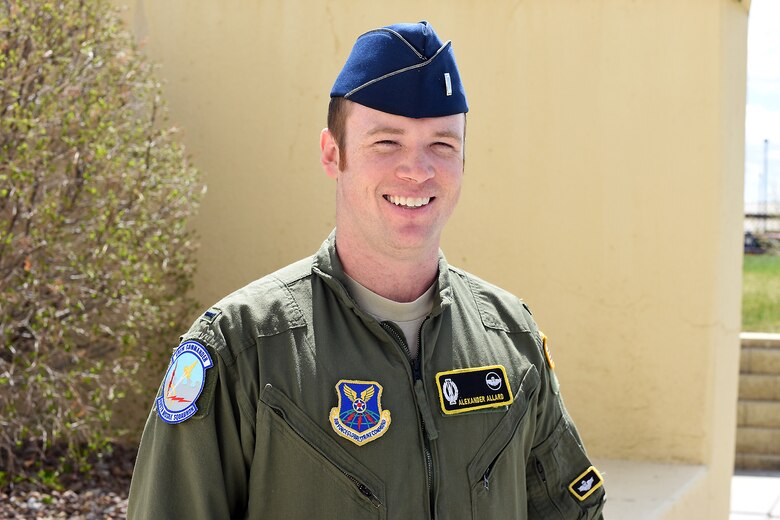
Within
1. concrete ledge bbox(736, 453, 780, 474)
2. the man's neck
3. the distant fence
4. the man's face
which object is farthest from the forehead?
the distant fence

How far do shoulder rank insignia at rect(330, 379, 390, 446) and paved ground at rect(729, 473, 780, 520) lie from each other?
470 cm

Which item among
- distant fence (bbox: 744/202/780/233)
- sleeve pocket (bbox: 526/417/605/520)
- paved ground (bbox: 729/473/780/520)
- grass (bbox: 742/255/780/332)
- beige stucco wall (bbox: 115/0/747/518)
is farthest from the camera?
distant fence (bbox: 744/202/780/233)

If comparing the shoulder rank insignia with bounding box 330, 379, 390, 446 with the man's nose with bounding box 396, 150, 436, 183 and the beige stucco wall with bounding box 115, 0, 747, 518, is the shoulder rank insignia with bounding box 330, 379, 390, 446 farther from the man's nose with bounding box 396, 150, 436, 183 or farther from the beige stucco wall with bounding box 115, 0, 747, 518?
the beige stucco wall with bounding box 115, 0, 747, 518

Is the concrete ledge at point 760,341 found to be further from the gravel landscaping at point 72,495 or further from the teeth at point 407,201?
the teeth at point 407,201

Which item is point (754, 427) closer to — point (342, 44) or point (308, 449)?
point (342, 44)

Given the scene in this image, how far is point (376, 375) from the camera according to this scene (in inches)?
77.2

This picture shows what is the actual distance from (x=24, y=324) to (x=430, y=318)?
2.80 metres

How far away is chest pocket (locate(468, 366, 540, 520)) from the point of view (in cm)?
199

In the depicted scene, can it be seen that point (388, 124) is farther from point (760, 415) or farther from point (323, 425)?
point (760, 415)

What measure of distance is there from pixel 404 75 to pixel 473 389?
63 cm

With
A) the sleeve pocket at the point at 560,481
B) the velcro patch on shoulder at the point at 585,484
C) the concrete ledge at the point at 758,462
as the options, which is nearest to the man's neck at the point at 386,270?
the sleeve pocket at the point at 560,481

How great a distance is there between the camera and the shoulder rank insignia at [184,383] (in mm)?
1836

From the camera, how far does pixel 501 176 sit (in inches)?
205

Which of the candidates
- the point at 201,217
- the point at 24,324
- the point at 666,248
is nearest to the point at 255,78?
the point at 201,217
